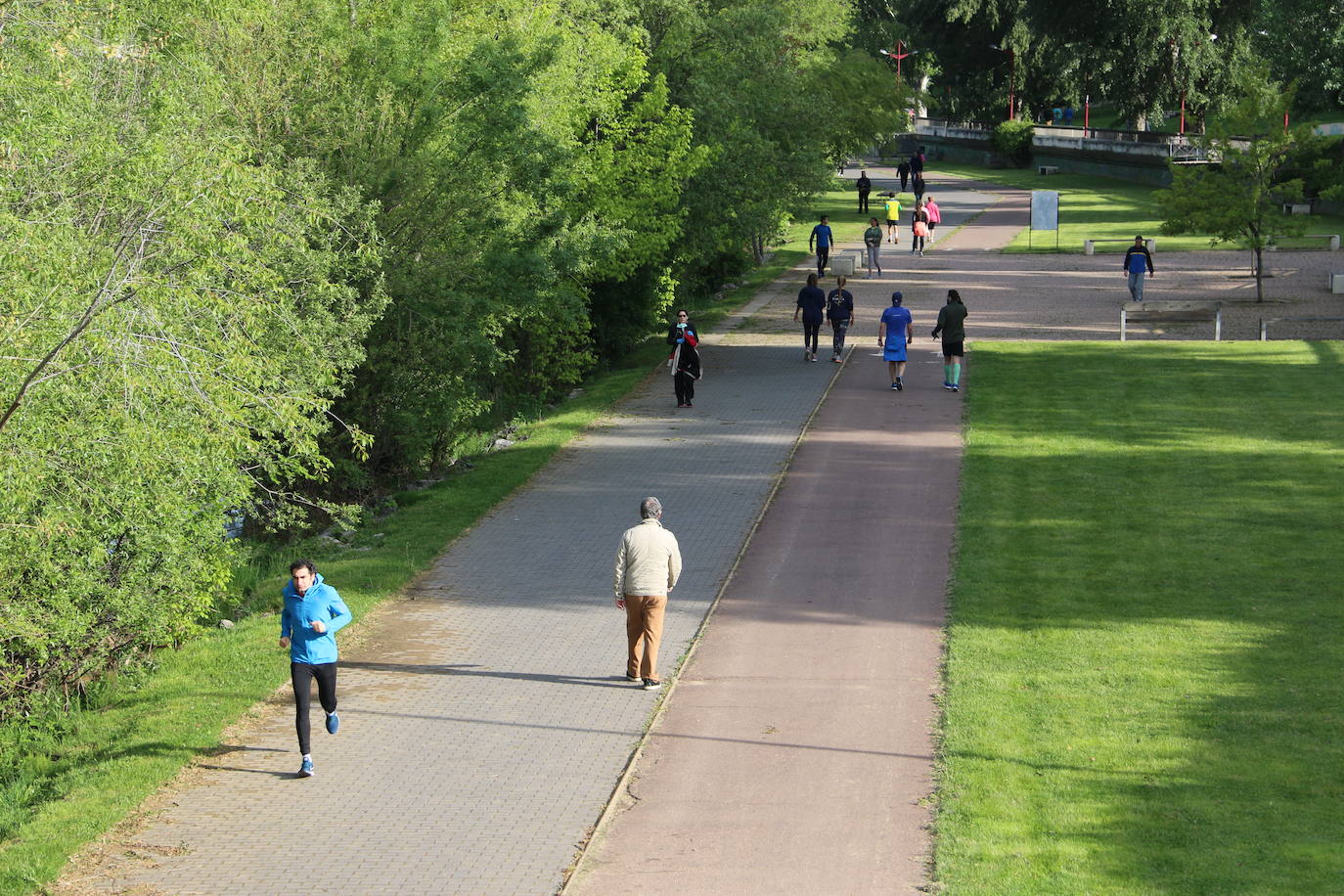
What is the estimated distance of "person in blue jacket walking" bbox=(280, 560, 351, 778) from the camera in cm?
1083

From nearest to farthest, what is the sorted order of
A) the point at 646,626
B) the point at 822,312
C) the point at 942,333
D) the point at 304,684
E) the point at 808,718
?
the point at 304,684
the point at 808,718
the point at 646,626
the point at 942,333
the point at 822,312

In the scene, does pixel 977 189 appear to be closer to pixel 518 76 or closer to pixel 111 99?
pixel 518 76

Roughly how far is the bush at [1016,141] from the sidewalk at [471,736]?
65.7m

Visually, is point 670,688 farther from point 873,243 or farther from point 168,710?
point 873,243

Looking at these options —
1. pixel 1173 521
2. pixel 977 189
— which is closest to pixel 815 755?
pixel 1173 521

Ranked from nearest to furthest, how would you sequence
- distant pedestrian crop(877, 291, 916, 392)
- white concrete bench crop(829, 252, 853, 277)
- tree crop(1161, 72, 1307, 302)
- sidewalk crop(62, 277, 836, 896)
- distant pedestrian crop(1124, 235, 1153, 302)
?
sidewalk crop(62, 277, 836, 896), distant pedestrian crop(877, 291, 916, 392), distant pedestrian crop(1124, 235, 1153, 302), tree crop(1161, 72, 1307, 302), white concrete bench crop(829, 252, 853, 277)

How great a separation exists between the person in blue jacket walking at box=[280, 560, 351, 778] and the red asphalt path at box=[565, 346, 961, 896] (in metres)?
2.40

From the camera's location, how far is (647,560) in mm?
12305

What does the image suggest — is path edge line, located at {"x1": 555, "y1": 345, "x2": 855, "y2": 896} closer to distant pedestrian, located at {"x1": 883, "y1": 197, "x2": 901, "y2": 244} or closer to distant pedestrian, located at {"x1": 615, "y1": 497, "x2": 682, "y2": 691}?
distant pedestrian, located at {"x1": 615, "y1": 497, "x2": 682, "y2": 691}

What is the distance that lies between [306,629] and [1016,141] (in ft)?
249

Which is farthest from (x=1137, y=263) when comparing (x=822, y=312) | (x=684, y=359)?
(x=684, y=359)

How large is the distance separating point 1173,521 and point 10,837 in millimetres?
12931

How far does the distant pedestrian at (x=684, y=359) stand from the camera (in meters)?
24.2

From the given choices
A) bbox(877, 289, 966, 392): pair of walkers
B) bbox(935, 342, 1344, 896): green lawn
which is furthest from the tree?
bbox(877, 289, 966, 392): pair of walkers
